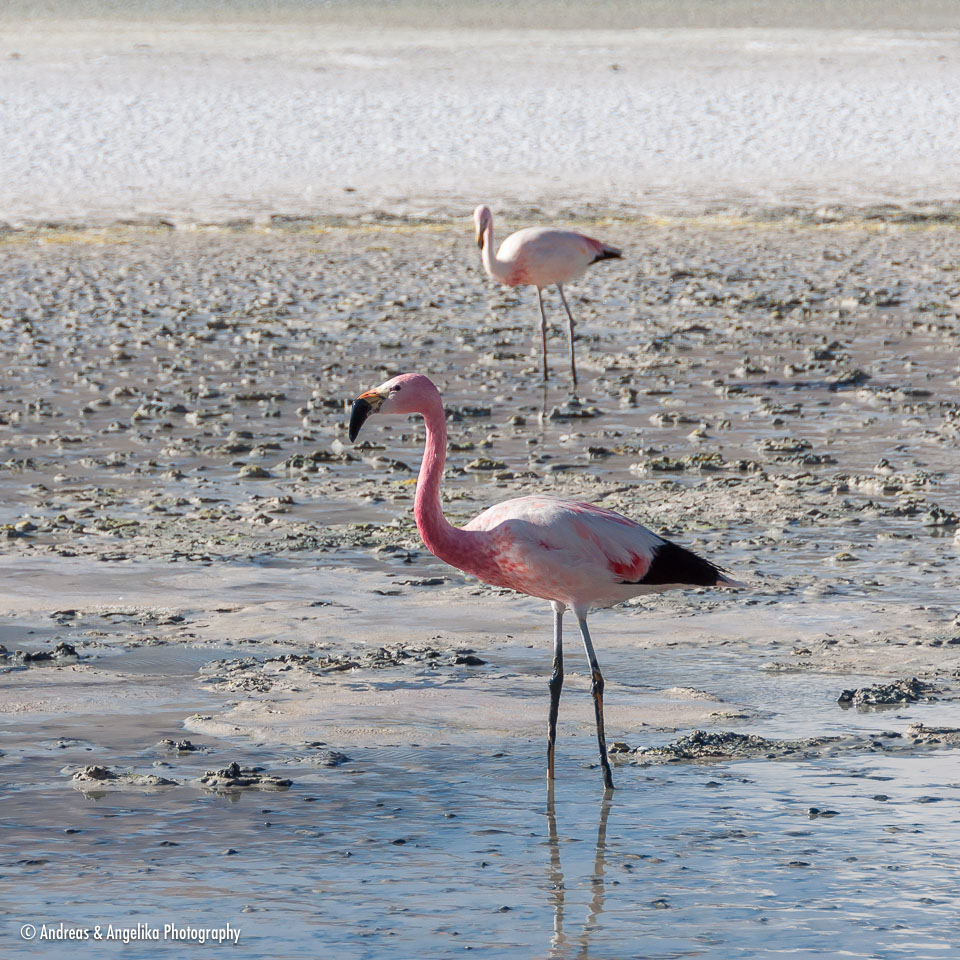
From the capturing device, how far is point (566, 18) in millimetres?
51031

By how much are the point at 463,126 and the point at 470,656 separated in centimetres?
2372

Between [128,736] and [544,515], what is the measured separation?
5.33ft

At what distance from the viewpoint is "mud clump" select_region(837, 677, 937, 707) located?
6297mm

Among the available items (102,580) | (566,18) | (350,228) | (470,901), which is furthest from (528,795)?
(566,18)

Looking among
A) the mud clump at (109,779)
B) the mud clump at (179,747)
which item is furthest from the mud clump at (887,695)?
the mud clump at (109,779)

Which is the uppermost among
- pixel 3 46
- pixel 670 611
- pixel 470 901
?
pixel 3 46

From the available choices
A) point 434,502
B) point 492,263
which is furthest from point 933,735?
point 492,263

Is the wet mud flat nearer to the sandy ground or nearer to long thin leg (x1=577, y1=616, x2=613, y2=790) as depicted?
Answer: long thin leg (x1=577, y1=616, x2=613, y2=790)

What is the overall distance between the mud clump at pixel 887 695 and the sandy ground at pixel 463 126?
57.6ft

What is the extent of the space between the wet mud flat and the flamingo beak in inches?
42.5

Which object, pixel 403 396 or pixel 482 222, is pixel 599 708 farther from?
pixel 482 222

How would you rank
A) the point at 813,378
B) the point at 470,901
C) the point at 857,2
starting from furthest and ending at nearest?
the point at 857,2
the point at 813,378
the point at 470,901

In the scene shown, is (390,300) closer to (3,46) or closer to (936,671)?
(936,671)

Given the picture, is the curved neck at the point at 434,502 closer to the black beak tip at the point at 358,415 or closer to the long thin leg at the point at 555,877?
the black beak tip at the point at 358,415
